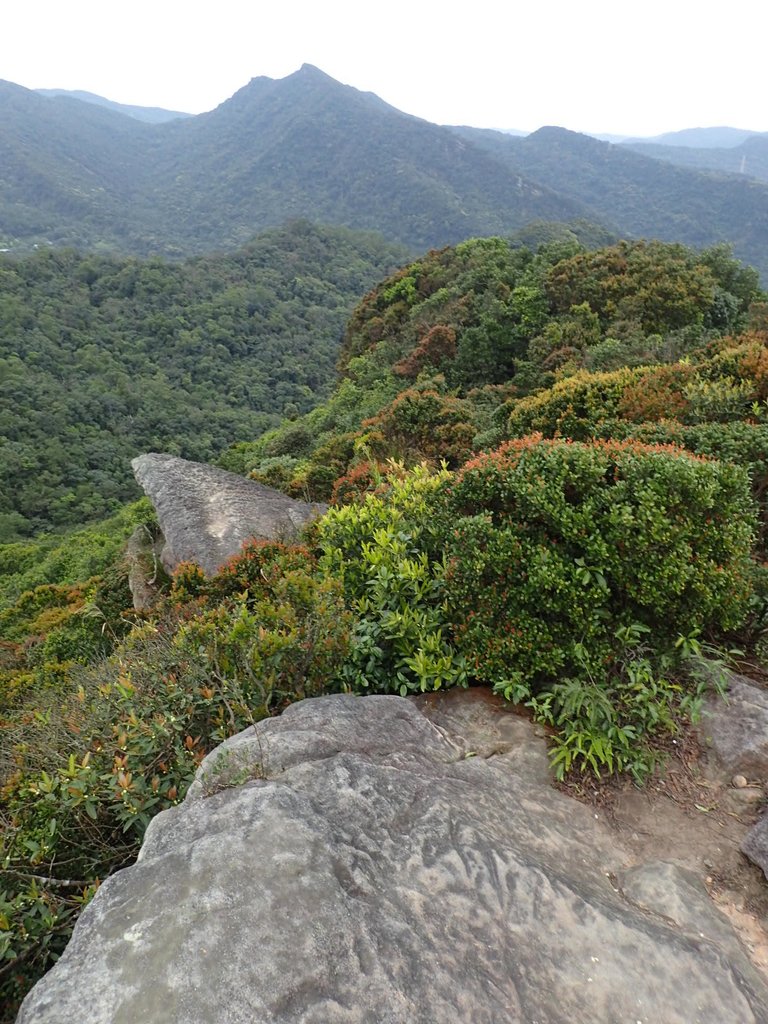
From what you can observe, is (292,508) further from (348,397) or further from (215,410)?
(215,410)

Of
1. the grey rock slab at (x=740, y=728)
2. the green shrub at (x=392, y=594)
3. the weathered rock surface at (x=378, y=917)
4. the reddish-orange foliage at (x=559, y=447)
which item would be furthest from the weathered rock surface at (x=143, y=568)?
the grey rock slab at (x=740, y=728)

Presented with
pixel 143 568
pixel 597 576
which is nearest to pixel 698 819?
pixel 597 576

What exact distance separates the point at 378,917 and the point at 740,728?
2271 millimetres

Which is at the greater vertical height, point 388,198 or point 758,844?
point 388,198

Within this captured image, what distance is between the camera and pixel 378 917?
202cm

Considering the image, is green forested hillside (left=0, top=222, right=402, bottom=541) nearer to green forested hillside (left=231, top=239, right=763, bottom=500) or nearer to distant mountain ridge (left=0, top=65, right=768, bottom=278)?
green forested hillside (left=231, top=239, right=763, bottom=500)

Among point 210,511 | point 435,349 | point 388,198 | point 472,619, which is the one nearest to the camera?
point 472,619

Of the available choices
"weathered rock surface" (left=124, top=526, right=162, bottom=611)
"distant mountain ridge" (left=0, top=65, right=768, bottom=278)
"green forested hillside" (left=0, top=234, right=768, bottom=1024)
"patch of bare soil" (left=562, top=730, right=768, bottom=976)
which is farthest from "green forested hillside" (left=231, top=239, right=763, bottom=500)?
"distant mountain ridge" (left=0, top=65, right=768, bottom=278)

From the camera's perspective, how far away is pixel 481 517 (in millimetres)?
3707

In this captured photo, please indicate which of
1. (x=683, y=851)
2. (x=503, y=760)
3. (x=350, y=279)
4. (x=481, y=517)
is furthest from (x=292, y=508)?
(x=350, y=279)

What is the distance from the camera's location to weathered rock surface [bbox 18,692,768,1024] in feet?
5.74

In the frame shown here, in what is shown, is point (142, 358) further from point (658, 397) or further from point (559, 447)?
point (559, 447)

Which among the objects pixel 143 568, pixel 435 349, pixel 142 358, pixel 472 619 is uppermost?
pixel 472 619

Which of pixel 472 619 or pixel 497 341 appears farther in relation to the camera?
pixel 497 341
